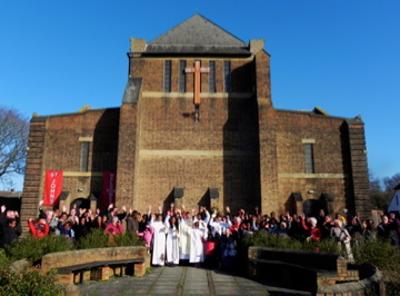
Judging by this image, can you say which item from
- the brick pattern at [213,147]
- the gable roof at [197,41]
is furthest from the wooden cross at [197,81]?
the gable roof at [197,41]

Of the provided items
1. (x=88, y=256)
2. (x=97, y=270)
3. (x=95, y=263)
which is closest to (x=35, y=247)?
A: (x=88, y=256)

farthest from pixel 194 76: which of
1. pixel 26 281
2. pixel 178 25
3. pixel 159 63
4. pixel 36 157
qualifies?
pixel 26 281

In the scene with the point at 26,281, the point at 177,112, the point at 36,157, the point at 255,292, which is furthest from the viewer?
the point at 177,112

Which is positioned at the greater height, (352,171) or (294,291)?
(352,171)

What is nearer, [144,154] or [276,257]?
[276,257]

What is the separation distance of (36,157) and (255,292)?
2023 cm

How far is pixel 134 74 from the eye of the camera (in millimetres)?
26250

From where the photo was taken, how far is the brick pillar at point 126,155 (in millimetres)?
22281

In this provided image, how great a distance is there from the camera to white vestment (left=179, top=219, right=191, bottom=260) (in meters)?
12.8

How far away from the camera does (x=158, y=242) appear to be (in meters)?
12.5

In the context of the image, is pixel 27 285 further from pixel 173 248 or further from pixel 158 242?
pixel 173 248

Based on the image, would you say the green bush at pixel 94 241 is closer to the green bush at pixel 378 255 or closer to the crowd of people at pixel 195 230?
the crowd of people at pixel 195 230

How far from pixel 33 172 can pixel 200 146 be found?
10.6 m

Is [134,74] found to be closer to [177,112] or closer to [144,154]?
[177,112]
